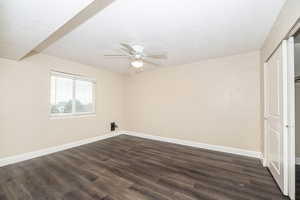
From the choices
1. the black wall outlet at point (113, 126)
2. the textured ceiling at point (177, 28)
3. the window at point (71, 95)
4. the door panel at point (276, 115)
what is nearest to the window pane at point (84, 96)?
the window at point (71, 95)

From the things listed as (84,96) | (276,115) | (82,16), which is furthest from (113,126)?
(276,115)

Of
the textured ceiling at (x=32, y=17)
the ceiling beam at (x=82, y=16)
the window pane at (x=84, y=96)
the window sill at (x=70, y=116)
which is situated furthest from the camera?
the window pane at (x=84, y=96)

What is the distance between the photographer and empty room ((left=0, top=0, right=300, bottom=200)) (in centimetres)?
165

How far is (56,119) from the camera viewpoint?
3.30 metres

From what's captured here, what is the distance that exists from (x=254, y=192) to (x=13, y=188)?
11.0 ft

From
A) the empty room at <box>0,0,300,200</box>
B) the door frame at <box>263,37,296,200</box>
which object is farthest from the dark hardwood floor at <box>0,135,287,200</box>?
the door frame at <box>263,37,296,200</box>

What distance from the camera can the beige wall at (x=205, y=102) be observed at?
2965mm

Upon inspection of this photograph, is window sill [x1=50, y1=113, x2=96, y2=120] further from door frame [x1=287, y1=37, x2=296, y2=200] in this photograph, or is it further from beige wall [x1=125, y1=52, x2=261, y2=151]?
door frame [x1=287, y1=37, x2=296, y2=200]

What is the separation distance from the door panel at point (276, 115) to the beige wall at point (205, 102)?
2.09 feet

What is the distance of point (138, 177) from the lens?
7.00 ft

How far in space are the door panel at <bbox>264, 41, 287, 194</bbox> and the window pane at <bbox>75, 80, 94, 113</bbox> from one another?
171 inches

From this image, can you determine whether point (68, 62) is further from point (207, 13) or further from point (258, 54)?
point (258, 54)

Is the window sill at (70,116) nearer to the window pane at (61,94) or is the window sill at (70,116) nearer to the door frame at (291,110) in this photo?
the window pane at (61,94)

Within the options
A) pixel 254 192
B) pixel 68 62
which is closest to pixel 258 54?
pixel 254 192
